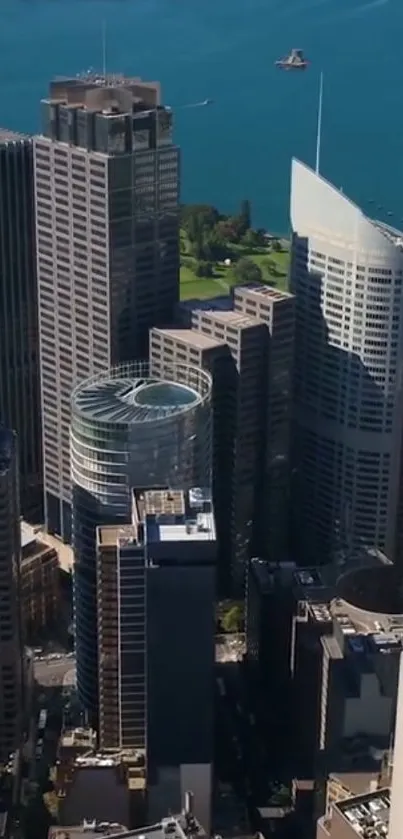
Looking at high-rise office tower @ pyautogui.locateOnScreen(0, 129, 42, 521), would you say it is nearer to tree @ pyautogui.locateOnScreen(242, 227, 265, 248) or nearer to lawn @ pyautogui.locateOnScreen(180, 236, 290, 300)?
lawn @ pyautogui.locateOnScreen(180, 236, 290, 300)

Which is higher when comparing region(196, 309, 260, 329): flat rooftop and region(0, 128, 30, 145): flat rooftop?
region(0, 128, 30, 145): flat rooftop

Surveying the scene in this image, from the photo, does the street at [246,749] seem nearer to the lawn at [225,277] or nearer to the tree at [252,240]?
the lawn at [225,277]

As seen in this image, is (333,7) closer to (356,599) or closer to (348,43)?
(348,43)

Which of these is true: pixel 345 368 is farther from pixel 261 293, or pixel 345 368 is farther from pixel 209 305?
pixel 209 305

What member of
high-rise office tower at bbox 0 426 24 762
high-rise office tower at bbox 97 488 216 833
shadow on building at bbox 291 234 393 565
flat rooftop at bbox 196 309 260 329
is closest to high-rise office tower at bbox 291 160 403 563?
shadow on building at bbox 291 234 393 565

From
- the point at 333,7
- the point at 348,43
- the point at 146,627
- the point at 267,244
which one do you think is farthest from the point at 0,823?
the point at 333,7

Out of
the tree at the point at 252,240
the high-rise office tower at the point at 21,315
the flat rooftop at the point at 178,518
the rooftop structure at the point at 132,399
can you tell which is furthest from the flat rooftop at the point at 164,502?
the tree at the point at 252,240
